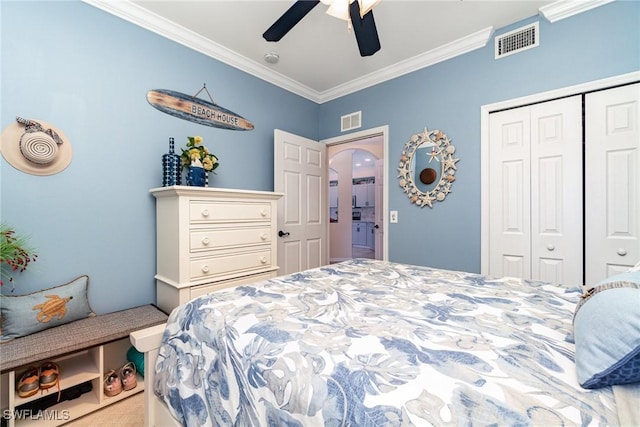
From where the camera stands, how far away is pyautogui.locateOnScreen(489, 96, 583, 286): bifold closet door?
1969mm

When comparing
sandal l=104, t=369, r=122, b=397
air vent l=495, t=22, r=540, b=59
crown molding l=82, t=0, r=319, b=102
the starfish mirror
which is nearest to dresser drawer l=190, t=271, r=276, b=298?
sandal l=104, t=369, r=122, b=397

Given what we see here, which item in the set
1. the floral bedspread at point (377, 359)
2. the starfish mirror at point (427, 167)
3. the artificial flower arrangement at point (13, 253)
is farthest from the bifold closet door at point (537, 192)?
the artificial flower arrangement at point (13, 253)

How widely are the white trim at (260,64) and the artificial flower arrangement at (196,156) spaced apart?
90 cm

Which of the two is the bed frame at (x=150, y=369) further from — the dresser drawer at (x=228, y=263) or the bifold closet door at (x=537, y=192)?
the bifold closet door at (x=537, y=192)

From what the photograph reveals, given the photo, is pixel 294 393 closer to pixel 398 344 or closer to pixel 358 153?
pixel 398 344

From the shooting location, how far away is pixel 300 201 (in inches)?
123

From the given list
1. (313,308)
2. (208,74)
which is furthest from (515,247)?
(208,74)

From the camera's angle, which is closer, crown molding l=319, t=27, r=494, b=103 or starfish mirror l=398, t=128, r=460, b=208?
crown molding l=319, t=27, r=494, b=103

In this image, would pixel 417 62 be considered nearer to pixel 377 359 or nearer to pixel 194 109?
pixel 194 109

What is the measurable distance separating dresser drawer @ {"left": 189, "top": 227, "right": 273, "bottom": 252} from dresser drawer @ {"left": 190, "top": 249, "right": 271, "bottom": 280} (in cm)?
9

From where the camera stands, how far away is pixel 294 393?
65 cm

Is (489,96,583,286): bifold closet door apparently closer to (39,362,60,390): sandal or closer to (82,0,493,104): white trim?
(82,0,493,104): white trim

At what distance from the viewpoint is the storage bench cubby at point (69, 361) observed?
1.32m

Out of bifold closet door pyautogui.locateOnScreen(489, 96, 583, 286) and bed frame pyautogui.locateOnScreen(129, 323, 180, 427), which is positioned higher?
bifold closet door pyautogui.locateOnScreen(489, 96, 583, 286)
